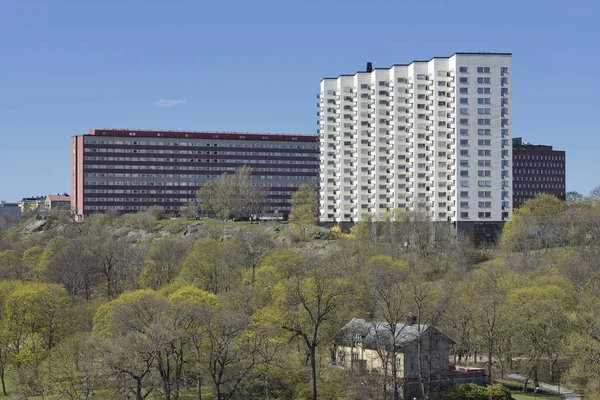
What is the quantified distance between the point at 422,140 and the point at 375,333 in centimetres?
9853

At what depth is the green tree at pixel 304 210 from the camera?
6752 inches

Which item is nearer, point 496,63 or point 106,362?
point 106,362

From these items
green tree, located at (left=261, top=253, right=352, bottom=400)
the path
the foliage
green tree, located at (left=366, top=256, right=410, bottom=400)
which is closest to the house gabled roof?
green tree, located at (left=366, top=256, right=410, bottom=400)

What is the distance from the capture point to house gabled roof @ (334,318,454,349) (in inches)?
2958

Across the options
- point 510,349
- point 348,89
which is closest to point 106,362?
point 510,349

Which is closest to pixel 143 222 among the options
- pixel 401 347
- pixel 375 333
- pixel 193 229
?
pixel 193 229

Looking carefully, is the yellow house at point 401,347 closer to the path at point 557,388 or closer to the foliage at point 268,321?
the foliage at point 268,321

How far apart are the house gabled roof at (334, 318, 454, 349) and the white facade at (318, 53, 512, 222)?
83111mm

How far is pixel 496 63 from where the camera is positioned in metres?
163

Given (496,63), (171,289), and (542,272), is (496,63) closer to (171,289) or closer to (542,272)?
(542,272)

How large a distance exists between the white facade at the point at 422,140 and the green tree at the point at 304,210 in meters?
3.82

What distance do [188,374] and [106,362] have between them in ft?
33.7

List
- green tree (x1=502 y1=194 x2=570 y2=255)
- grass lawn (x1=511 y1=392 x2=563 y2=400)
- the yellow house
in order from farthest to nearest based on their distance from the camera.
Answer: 1. green tree (x1=502 y1=194 x2=570 y2=255)
2. the yellow house
3. grass lawn (x1=511 y1=392 x2=563 y2=400)

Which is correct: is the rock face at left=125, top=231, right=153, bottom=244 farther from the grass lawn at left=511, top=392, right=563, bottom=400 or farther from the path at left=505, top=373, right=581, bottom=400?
the grass lawn at left=511, top=392, right=563, bottom=400
